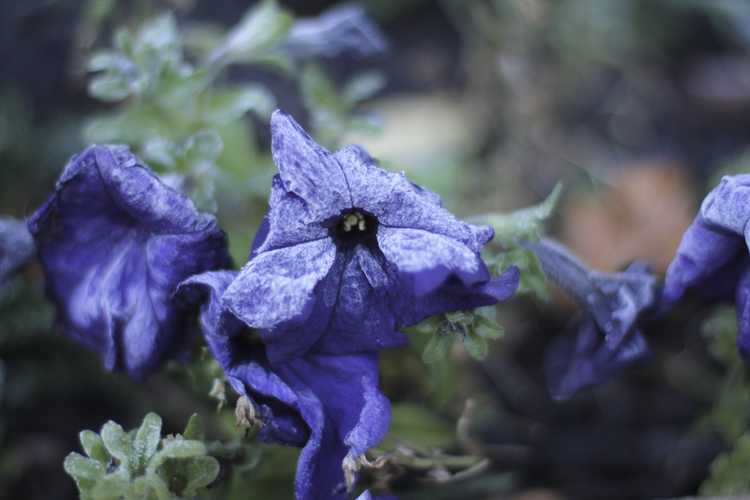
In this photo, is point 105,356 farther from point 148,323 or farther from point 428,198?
point 428,198

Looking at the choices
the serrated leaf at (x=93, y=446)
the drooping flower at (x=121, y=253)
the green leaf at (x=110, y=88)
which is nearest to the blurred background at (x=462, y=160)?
the green leaf at (x=110, y=88)


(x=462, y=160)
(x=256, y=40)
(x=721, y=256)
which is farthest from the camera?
(x=462, y=160)

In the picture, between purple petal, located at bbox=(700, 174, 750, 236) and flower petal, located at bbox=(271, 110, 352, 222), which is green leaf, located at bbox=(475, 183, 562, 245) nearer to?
purple petal, located at bbox=(700, 174, 750, 236)

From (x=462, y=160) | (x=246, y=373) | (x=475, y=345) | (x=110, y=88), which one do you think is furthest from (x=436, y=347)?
(x=462, y=160)

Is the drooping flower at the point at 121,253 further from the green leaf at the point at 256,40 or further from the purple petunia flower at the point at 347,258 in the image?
the green leaf at the point at 256,40

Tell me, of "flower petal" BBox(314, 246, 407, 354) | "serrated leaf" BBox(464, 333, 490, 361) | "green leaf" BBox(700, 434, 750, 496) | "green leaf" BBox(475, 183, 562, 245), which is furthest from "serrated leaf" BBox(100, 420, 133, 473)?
"green leaf" BBox(700, 434, 750, 496)

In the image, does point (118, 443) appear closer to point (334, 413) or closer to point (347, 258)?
point (334, 413)

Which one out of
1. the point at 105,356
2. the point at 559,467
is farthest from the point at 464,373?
the point at 105,356
